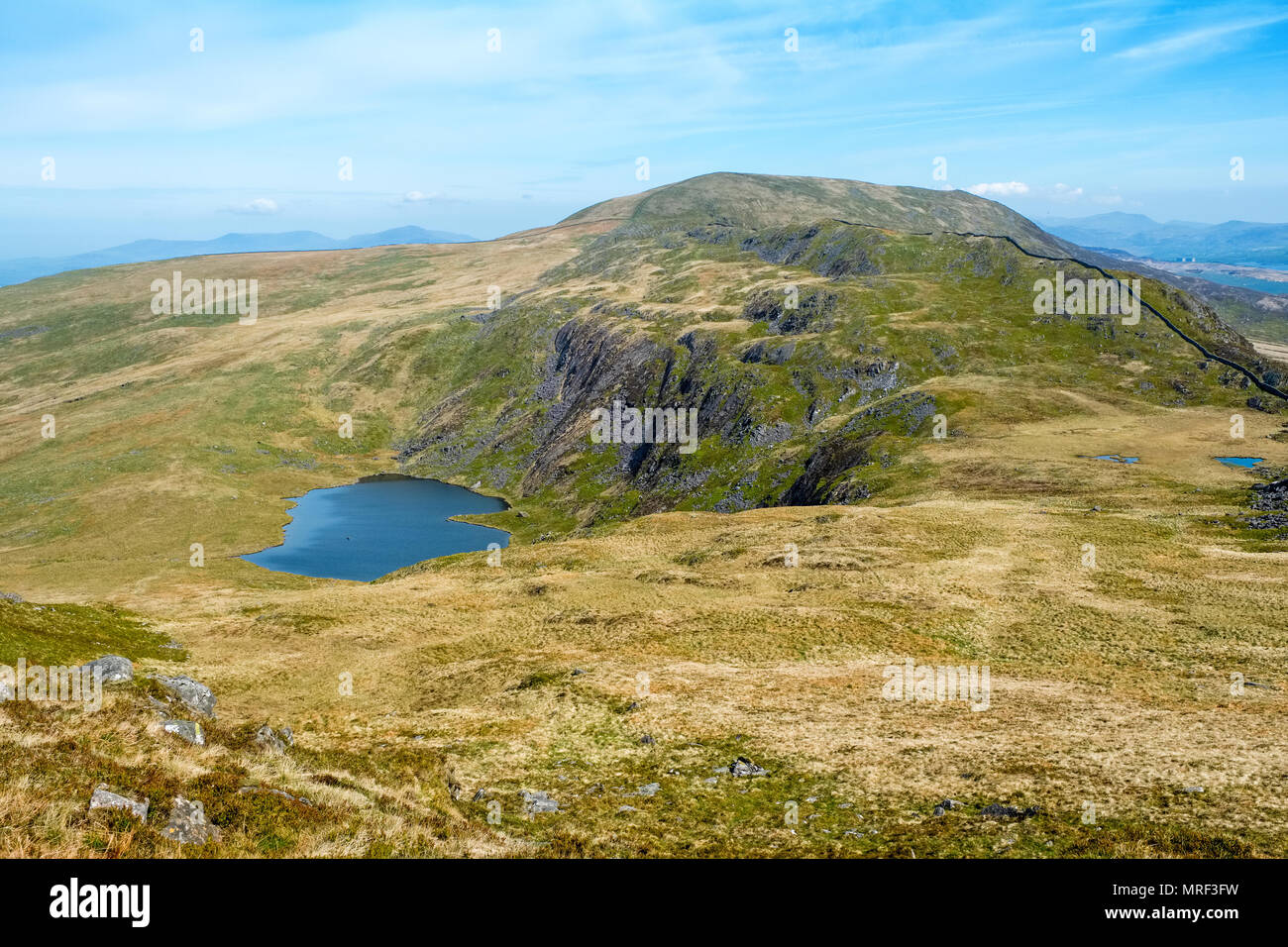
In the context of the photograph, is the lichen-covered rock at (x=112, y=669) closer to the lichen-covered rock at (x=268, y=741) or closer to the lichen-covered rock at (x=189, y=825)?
the lichen-covered rock at (x=268, y=741)

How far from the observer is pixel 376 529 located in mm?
142750

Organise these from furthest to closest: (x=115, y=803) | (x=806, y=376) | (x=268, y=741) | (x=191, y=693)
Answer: (x=806, y=376), (x=191, y=693), (x=268, y=741), (x=115, y=803)

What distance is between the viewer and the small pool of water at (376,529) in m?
121

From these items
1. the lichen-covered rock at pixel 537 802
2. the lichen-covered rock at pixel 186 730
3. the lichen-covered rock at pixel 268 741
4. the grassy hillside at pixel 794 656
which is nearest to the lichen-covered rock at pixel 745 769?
the grassy hillside at pixel 794 656

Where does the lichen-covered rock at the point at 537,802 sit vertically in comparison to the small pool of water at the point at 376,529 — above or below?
above

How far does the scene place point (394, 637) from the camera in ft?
171

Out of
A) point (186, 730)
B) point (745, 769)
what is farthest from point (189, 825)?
point (745, 769)

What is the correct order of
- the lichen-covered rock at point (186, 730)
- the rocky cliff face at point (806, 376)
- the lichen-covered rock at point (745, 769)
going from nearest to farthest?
the lichen-covered rock at point (186, 730)
the lichen-covered rock at point (745, 769)
the rocky cliff face at point (806, 376)

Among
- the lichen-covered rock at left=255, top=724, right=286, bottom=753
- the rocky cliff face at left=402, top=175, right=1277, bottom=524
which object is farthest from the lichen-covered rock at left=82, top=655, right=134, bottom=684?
the rocky cliff face at left=402, top=175, right=1277, bottom=524

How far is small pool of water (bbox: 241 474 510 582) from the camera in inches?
4766

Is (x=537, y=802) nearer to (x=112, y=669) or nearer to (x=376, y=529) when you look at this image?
(x=112, y=669)

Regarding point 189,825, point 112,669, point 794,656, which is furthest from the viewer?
point 794,656

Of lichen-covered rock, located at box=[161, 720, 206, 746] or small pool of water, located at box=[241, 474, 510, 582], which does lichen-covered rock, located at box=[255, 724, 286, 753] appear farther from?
small pool of water, located at box=[241, 474, 510, 582]
